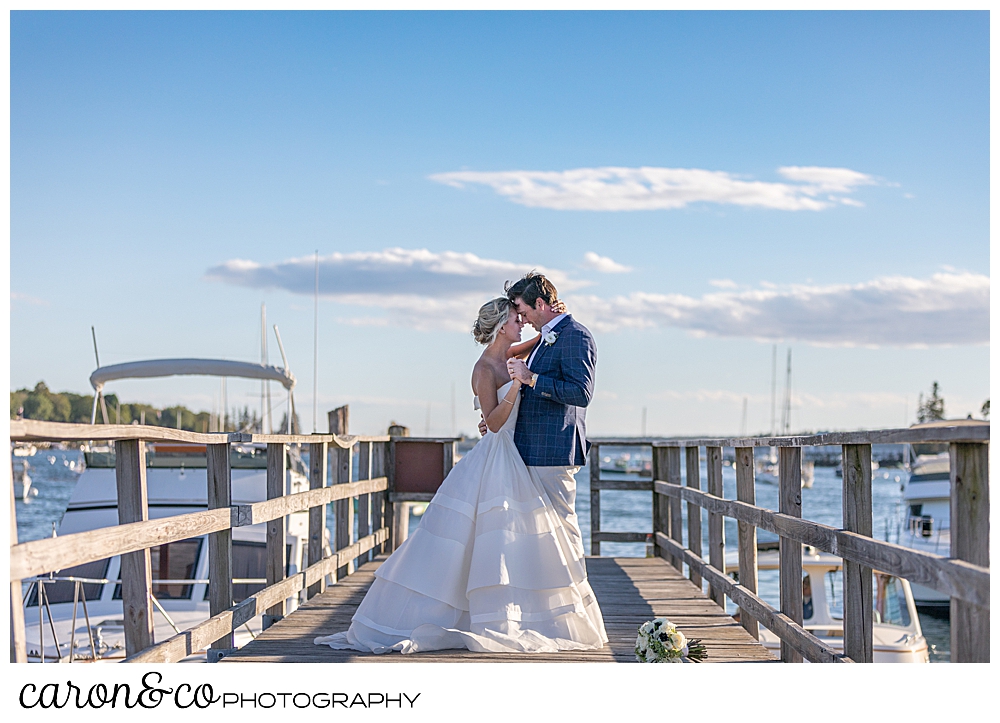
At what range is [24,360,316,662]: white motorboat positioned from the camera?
31.7 ft

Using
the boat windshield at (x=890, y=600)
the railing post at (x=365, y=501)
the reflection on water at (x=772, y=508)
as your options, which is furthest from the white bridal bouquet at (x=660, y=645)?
the boat windshield at (x=890, y=600)

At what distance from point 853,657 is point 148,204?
1803 inches

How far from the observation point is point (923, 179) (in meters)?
45.9

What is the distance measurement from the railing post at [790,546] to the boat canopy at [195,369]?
9428 mm

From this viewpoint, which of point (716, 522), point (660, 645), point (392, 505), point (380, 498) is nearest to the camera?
point (660, 645)

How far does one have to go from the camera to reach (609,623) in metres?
5.69

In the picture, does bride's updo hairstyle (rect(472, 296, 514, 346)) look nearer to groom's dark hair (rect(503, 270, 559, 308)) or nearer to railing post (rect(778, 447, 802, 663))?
groom's dark hair (rect(503, 270, 559, 308))

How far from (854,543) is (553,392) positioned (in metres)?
1.78

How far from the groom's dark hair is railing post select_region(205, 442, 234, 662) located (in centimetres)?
173

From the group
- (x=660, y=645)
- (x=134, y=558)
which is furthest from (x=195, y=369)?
(x=660, y=645)

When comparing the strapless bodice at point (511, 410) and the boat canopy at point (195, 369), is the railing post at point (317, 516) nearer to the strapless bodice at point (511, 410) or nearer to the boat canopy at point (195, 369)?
the strapless bodice at point (511, 410)

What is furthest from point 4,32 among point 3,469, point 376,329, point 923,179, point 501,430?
point 376,329

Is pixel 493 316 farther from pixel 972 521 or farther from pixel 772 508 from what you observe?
pixel 772 508
